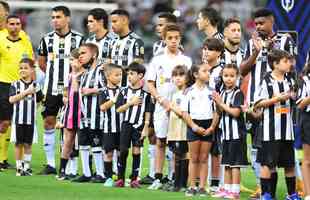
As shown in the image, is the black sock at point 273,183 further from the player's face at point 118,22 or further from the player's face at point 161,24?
the player's face at point 118,22

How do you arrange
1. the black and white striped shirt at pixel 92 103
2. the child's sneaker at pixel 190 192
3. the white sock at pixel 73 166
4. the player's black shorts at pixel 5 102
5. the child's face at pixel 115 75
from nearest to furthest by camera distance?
1. the child's sneaker at pixel 190 192
2. the child's face at pixel 115 75
3. the black and white striped shirt at pixel 92 103
4. the white sock at pixel 73 166
5. the player's black shorts at pixel 5 102

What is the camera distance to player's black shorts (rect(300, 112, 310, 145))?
38.4 ft

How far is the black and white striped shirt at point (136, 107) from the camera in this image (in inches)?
533

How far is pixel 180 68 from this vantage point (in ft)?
43.1

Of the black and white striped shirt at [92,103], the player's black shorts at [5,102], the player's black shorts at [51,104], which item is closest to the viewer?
the black and white striped shirt at [92,103]

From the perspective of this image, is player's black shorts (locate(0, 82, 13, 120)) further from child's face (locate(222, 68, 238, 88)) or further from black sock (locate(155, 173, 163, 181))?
child's face (locate(222, 68, 238, 88))

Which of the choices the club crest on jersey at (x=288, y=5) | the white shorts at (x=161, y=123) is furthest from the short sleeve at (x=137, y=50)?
the club crest on jersey at (x=288, y=5)

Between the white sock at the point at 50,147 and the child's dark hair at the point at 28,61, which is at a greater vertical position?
the child's dark hair at the point at 28,61

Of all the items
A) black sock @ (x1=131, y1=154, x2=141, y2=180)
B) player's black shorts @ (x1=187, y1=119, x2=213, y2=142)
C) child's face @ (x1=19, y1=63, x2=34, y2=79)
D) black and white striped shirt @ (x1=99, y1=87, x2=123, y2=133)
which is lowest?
black sock @ (x1=131, y1=154, x2=141, y2=180)

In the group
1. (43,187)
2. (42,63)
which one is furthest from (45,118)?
(43,187)

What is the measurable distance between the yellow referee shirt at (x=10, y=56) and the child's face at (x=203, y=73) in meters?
3.68

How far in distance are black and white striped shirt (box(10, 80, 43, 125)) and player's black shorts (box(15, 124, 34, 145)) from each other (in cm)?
6

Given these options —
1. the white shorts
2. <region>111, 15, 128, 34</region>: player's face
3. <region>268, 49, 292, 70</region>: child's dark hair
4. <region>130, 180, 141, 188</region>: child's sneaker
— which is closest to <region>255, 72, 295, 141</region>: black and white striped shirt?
<region>268, 49, 292, 70</region>: child's dark hair

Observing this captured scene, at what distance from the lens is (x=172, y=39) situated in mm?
13492
